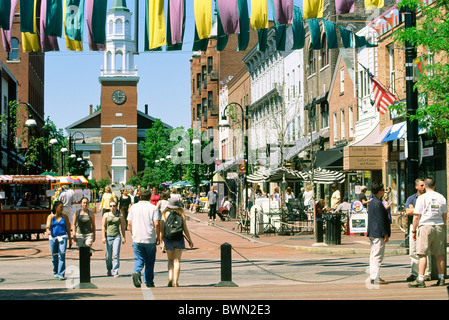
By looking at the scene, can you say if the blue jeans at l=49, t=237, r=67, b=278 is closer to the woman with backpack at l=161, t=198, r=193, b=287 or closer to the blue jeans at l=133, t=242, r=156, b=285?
the blue jeans at l=133, t=242, r=156, b=285

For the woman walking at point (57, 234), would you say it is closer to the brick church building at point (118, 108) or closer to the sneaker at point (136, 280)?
the sneaker at point (136, 280)

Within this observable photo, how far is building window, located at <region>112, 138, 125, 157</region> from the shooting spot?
11438 centimetres

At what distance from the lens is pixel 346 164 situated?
32344 millimetres

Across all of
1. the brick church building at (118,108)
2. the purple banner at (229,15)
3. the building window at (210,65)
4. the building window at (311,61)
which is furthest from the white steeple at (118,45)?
the purple banner at (229,15)

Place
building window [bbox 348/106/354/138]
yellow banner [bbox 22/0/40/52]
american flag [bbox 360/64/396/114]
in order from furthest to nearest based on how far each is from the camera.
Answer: building window [bbox 348/106/354/138] < american flag [bbox 360/64/396/114] < yellow banner [bbox 22/0/40/52]

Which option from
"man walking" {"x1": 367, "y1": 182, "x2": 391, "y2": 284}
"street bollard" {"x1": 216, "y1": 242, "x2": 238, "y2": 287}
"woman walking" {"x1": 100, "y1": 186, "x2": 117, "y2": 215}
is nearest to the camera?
"man walking" {"x1": 367, "y1": 182, "x2": 391, "y2": 284}

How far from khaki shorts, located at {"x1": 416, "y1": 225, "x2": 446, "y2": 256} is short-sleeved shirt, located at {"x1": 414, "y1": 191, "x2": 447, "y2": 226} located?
10 cm

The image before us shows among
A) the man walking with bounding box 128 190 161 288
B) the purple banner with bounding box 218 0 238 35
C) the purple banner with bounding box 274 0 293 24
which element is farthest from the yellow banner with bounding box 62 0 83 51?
the man walking with bounding box 128 190 161 288

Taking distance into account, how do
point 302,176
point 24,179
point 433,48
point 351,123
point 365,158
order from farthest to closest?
point 351,123, point 365,158, point 302,176, point 24,179, point 433,48

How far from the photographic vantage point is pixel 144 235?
12539 mm

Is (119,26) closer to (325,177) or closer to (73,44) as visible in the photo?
(325,177)

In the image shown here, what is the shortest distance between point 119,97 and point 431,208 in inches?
4092

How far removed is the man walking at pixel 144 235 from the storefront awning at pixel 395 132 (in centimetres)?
1699

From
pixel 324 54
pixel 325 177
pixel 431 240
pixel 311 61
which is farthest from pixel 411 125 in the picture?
pixel 311 61
